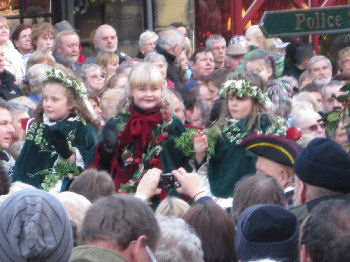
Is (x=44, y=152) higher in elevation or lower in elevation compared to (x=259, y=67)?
lower

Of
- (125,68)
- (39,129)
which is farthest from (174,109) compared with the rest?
(125,68)

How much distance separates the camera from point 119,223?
11.5ft

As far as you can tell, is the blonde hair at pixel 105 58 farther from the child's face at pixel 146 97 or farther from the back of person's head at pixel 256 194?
the back of person's head at pixel 256 194

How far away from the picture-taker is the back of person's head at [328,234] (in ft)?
11.1

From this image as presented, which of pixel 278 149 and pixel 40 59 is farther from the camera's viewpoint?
pixel 40 59

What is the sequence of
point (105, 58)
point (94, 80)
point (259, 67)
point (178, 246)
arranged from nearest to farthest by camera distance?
point (178, 246)
point (259, 67)
point (94, 80)
point (105, 58)

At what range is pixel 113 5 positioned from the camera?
44.3 ft

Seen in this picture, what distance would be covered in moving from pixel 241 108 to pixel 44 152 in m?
1.54

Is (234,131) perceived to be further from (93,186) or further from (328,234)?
(328,234)

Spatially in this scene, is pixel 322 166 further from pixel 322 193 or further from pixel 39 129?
pixel 39 129

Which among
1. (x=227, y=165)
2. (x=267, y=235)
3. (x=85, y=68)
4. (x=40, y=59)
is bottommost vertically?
(x=227, y=165)

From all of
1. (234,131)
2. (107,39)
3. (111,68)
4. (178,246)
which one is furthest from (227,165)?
(107,39)

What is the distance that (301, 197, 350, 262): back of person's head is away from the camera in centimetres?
338

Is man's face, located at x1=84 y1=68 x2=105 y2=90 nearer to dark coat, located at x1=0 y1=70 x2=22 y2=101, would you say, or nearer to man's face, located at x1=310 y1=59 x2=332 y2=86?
dark coat, located at x1=0 y1=70 x2=22 y2=101
